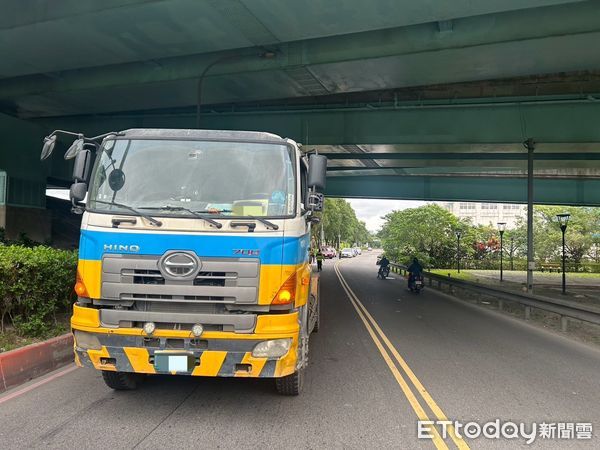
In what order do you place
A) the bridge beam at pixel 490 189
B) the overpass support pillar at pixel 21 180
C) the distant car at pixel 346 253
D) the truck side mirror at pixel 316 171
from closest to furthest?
the truck side mirror at pixel 316 171, the overpass support pillar at pixel 21 180, the bridge beam at pixel 490 189, the distant car at pixel 346 253

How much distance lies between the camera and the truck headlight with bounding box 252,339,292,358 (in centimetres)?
429

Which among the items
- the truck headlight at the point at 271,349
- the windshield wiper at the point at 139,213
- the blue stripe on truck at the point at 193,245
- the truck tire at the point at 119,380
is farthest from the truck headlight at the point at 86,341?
the truck headlight at the point at 271,349

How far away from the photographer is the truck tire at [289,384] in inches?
201

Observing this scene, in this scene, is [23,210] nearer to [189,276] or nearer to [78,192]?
[78,192]

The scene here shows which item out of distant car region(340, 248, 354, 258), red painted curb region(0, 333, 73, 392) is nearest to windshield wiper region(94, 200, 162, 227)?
red painted curb region(0, 333, 73, 392)

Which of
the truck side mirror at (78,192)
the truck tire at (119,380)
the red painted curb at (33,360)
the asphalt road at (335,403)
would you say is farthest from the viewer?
the red painted curb at (33,360)

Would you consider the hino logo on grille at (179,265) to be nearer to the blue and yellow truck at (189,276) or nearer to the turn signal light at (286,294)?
the blue and yellow truck at (189,276)

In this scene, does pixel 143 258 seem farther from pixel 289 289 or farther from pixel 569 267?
pixel 569 267

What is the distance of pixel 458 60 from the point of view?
11.5 metres

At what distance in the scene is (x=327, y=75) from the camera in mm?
12859

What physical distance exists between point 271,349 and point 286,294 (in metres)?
0.53

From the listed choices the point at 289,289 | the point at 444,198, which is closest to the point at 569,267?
the point at 444,198

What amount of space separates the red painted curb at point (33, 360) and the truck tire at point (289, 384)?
10.3ft
